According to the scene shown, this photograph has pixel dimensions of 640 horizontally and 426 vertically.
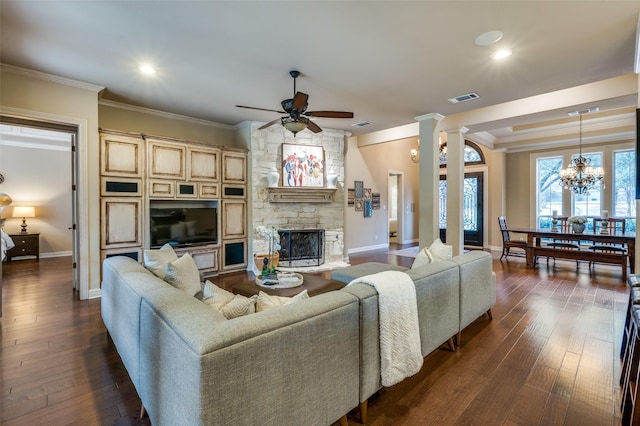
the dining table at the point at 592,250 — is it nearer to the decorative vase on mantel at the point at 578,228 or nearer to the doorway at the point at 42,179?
the decorative vase on mantel at the point at 578,228

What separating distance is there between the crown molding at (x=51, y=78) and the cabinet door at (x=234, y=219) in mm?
2462

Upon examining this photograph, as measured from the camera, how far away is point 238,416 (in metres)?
1.17

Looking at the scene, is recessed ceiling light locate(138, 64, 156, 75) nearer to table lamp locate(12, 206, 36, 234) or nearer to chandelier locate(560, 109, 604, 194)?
table lamp locate(12, 206, 36, 234)

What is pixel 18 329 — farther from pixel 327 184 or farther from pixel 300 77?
pixel 327 184

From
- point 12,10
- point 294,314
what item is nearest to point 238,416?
point 294,314

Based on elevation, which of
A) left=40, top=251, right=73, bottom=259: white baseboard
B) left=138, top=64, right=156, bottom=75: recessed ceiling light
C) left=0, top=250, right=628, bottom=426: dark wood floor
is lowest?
left=0, top=250, right=628, bottom=426: dark wood floor

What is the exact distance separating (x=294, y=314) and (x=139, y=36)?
3099 mm

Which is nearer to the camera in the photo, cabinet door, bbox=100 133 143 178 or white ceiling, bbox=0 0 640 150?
white ceiling, bbox=0 0 640 150

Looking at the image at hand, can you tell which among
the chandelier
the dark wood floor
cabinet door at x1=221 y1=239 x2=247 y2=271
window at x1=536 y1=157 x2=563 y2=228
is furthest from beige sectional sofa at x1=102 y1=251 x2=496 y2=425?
window at x1=536 y1=157 x2=563 y2=228

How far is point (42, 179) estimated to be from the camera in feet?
23.5

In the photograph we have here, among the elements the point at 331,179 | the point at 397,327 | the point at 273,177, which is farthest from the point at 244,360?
the point at 331,179

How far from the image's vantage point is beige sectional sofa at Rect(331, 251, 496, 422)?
172 centimetres

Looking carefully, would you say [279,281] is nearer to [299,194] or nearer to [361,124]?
[299,194]

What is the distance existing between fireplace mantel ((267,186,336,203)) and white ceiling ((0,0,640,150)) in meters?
1.77
